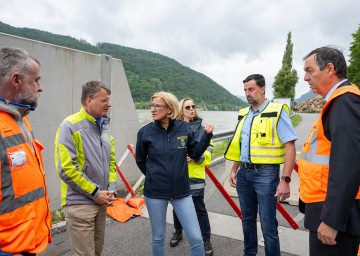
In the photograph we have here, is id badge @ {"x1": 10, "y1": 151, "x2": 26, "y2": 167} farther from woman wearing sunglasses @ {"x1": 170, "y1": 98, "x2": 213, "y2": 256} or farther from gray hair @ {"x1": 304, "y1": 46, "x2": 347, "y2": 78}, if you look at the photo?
woman wearing sunglasses @ {"x1": 170, "y1": 98, "x2": 213, "y2": 256}

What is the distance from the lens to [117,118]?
19.5 feet

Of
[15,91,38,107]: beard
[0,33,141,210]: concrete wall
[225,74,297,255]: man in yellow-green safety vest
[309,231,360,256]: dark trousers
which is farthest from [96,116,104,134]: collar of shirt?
[309,231,360,256]: dark trousers

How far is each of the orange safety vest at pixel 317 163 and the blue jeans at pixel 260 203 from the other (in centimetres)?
92

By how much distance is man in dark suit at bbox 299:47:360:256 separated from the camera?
1658 millimetres

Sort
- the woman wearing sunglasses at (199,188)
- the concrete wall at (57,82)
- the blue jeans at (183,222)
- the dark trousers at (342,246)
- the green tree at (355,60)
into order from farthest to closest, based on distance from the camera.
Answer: the green tree at (355,60), the concrete wall at (57,82), the woman wearing sunglasses at (199,188), the blue jeans at (183,222), the dark trousers at (342,246)

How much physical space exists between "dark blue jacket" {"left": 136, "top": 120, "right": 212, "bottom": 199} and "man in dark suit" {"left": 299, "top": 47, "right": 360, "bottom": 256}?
1.16 meters

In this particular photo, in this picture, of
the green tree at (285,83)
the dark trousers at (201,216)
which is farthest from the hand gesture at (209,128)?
the green tree at (285,83)

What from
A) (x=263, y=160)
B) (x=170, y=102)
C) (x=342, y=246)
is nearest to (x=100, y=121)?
(x=170, y=102)

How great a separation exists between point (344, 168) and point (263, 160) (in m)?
1.32

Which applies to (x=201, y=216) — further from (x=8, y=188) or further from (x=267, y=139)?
(x=8, y=188)

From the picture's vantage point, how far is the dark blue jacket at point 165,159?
2762 millimetres

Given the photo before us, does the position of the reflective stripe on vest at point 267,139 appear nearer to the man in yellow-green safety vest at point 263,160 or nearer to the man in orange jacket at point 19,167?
the man in yellow-green safety vest at point 263,160

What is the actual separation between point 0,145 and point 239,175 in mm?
Result: 2452

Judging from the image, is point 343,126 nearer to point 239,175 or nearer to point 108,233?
point 239,175
